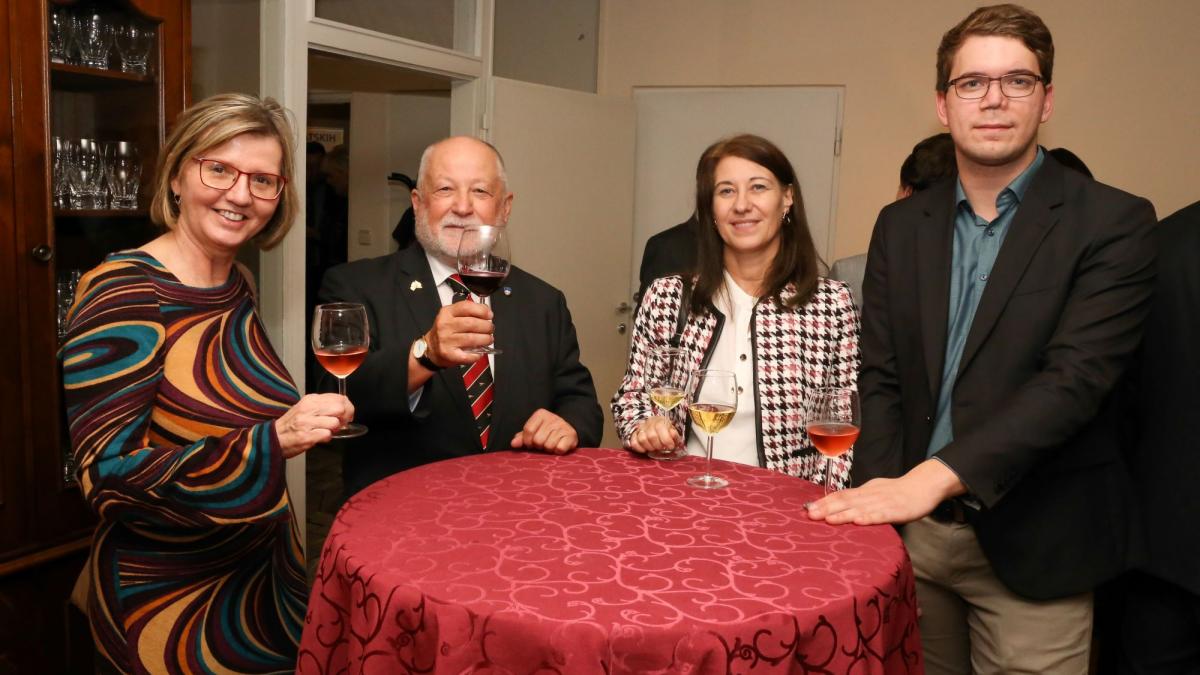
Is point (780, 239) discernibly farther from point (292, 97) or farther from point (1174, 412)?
point (292, 97)

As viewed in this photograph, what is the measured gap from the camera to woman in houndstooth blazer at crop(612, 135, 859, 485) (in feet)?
7.24

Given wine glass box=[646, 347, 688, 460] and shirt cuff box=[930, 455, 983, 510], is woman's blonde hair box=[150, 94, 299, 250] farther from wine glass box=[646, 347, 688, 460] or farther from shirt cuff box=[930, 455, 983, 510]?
shirt cuff box=[930, 455, 983, 510]

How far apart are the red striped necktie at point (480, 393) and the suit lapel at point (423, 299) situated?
0.06 ft

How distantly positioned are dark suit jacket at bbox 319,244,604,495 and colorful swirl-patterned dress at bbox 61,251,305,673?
0.96 feet

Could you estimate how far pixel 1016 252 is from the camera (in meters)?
1.87

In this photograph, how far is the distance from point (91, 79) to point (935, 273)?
225 centimetres

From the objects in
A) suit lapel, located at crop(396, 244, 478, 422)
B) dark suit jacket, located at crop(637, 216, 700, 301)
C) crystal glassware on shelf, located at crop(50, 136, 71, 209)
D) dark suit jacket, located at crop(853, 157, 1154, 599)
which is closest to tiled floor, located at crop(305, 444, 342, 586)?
dark suit jacket, located at crop(637, 216, 700, 301)

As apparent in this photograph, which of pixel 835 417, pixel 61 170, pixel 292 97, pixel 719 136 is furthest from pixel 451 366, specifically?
pixel 719 136

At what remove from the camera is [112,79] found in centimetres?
264

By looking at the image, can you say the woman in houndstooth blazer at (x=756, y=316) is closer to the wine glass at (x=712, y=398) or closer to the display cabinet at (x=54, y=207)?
the wine glass at (x=712, y=398)

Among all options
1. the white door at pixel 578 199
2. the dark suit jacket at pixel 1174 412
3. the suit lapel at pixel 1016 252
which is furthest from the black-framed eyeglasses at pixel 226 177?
the white door at pixel 578 199

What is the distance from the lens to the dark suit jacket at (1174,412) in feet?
6.32

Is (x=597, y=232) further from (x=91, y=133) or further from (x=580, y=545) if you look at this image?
(x=580, y=545)

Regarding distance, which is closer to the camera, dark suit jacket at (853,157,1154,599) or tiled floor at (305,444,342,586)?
dark suit jacket at (853,157,1154,599)
